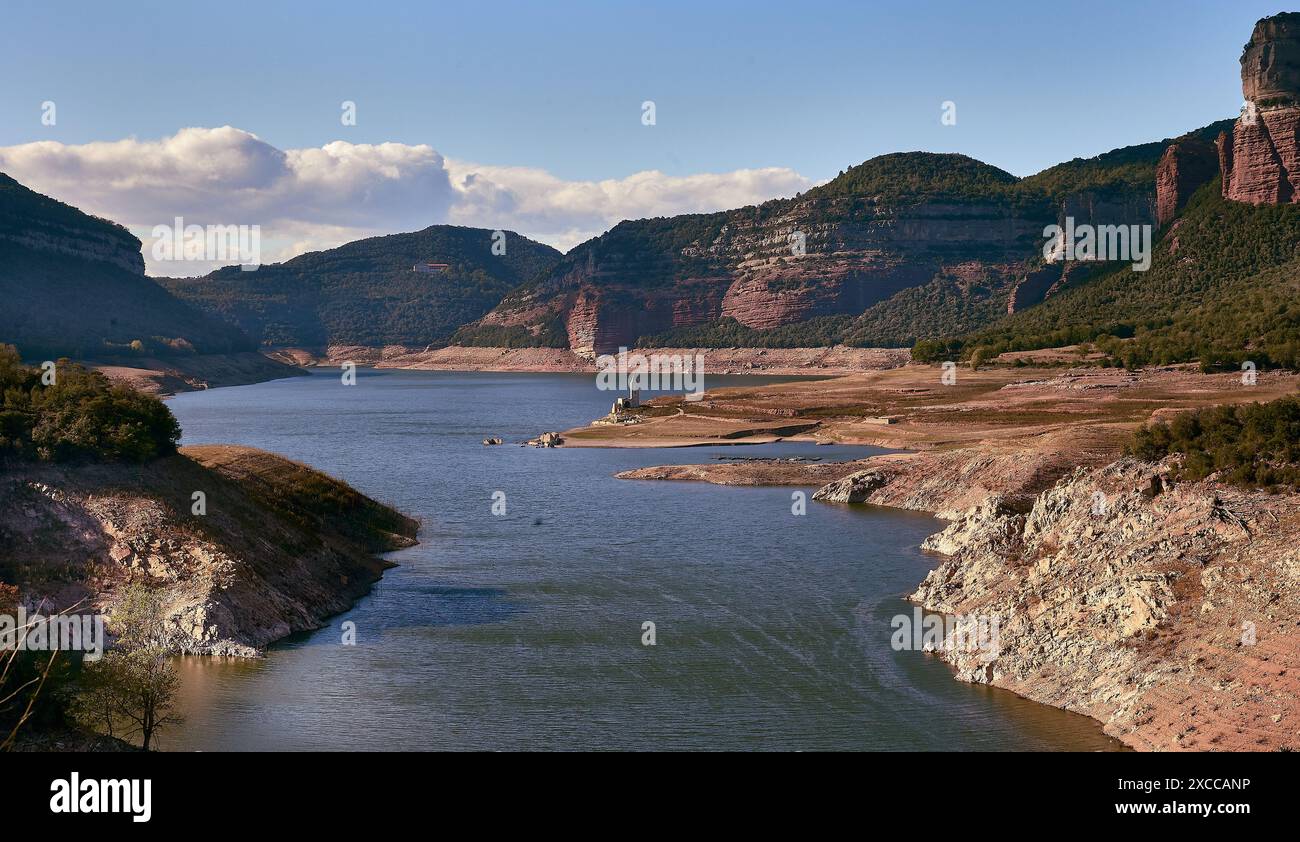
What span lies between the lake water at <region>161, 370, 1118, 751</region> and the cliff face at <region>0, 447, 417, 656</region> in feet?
5.83

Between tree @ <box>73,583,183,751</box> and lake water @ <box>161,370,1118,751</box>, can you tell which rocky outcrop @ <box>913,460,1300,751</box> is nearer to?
lake water @ <box>161,370,1118,751</box>

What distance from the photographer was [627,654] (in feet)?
147

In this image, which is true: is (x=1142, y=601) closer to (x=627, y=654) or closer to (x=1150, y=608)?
(x=1150, y=608)

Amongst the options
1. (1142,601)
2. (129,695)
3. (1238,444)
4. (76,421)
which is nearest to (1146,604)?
(1142,601)

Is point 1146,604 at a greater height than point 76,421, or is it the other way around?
point 76,421

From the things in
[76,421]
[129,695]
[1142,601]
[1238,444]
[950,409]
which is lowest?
[129,695]

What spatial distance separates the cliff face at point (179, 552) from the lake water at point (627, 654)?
5.83 ft

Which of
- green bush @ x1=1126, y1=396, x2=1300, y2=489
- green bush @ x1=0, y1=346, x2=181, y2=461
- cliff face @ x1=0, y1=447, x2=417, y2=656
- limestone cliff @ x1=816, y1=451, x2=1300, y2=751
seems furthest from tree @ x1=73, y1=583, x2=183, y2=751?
green bush @ x1=1126, y1=396, x2=1300, y2=489

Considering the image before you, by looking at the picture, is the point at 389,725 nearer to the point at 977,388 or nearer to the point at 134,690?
the point at 134,690

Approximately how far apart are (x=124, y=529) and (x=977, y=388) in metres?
Result: 122

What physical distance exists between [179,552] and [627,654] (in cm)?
1899

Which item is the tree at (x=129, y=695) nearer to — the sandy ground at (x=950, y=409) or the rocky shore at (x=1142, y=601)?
the rocky shore at (x=1142, y=601)

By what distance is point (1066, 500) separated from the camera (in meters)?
49.0
